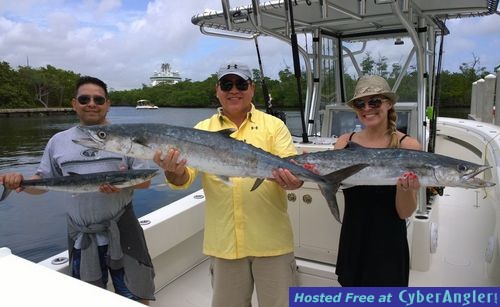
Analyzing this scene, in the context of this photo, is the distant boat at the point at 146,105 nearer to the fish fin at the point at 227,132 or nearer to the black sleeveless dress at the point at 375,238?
the fish fin at the point at 227,132

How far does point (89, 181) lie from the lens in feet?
7.44

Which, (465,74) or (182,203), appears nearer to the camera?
(182,203)

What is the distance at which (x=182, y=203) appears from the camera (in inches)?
154

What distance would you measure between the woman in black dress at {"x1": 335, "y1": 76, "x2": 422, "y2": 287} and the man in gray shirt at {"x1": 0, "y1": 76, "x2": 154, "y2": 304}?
4.41ft

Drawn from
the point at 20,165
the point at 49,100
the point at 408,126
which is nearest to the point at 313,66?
the point at 408,126

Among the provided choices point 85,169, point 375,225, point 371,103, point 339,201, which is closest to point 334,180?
point 375,225

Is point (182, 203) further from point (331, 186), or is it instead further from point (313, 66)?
point (313, 66)

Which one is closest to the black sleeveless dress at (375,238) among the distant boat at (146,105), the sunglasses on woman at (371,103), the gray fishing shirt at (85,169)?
the sunglasses on woman at (371,103)

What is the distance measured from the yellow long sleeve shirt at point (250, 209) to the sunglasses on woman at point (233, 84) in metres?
0.18

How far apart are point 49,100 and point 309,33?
88.4m

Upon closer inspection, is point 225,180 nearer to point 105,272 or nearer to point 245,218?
point 245,218

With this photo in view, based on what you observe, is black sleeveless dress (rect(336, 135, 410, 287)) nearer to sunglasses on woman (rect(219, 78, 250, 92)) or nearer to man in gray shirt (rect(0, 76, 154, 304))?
sunglasses on woman (rect(219, 78, 250, 92))

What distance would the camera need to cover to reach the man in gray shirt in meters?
2.45

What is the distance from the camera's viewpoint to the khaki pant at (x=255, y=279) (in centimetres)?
240
